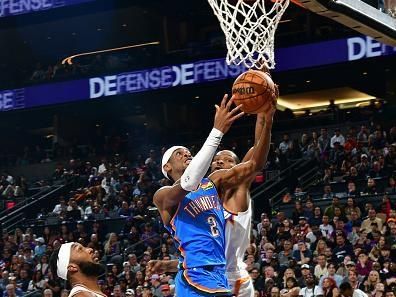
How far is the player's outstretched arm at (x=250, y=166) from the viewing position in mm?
6895

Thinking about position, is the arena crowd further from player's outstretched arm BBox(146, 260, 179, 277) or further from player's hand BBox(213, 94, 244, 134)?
player's hand BBox(213, 94, 244, 134)

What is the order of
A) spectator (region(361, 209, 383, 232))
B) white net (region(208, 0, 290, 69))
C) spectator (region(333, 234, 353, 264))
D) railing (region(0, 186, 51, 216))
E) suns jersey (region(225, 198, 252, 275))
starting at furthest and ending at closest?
1. railing (region(0, 186, 51, 216))
2. spectator (region(361, 209, 383, 232))
3. spectator (region(333, 234, 353, 264))
4. white net (region(208, 0, 290, 69))
5. suns jersey (region(225, 198, 252, 275))

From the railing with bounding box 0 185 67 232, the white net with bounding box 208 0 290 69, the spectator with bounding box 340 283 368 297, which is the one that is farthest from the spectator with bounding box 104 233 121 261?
the white net with bounding box 208 0 290 69

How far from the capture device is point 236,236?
24.3ft

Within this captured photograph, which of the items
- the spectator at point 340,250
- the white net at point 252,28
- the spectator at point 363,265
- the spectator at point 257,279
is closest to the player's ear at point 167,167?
the white net at point 252,28

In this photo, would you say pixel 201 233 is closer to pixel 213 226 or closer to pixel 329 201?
pixel 213 226

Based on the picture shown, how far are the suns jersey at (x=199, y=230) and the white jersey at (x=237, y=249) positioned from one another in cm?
57

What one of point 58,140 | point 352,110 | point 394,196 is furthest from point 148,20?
point 394,196

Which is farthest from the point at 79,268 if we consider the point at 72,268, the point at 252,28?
the point at 252,28

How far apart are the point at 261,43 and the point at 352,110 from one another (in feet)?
62.4

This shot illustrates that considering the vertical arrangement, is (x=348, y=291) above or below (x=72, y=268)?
below

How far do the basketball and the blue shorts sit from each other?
46.6 inches

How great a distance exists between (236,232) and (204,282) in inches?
34.1

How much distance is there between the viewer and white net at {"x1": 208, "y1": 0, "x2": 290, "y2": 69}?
8.01 m
